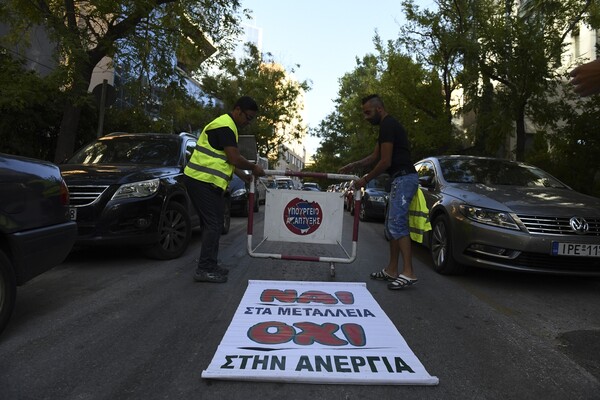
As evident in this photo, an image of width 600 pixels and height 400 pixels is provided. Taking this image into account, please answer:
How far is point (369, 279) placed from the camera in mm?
5480

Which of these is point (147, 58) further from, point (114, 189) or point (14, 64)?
point (114, 189)

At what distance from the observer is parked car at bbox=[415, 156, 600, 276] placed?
4.86m

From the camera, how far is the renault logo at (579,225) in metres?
4.92

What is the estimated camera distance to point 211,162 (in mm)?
4973

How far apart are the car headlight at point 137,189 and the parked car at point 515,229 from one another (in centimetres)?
360

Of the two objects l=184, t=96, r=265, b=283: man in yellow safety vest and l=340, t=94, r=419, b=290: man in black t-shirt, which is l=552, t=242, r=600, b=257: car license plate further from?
l=184, t=96, r=265, b=283: man in yellow safety vest

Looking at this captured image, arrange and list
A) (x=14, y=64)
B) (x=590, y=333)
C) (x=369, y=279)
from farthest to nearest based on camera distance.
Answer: (x=14, y=64) → (x=369, y=279) → (x=590, y=333)

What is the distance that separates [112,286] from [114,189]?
4.14ft

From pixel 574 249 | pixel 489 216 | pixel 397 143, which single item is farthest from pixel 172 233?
pixel 574 249

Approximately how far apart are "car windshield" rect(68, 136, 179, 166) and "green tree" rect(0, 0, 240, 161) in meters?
2.59

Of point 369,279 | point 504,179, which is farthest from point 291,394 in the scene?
point 504,179

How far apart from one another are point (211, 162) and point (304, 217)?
1270mm

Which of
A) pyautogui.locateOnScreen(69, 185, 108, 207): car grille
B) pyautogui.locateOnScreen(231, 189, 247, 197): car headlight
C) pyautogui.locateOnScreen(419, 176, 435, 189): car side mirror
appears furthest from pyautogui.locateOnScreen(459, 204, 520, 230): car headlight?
pyautogui.locateOnScreen(231, 189, 247, 197): car headlight

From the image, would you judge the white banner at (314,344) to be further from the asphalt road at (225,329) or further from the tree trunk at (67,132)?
the tree trunk at (67,132)
